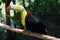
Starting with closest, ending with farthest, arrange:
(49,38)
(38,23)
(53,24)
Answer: (49,38) < (38,23) < (53,24)

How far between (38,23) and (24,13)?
15 centimetres

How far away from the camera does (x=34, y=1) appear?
8.27 feet

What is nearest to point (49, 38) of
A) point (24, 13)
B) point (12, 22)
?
point (24, 13)

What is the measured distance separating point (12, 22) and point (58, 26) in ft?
1.98

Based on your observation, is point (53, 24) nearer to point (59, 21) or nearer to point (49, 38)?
point (59, 21)

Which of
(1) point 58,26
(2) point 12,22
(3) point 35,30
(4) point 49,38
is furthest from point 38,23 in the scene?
(1) point 58,26

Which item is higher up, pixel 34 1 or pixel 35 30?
pixel 34 1

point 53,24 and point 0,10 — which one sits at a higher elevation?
point 0,10

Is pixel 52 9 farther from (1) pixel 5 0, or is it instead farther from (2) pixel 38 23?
(2) pixel 38 23

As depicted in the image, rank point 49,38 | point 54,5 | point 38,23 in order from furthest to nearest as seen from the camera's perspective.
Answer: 1. point 54,5
2. point 38,23
3. point 49,38

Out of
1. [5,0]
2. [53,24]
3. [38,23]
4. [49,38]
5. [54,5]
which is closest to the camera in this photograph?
[49,38]

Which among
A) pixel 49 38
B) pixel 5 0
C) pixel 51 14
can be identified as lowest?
pixel 49 38

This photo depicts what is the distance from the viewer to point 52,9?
2.42 meters

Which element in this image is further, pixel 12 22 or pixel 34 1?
pixel 34 1
